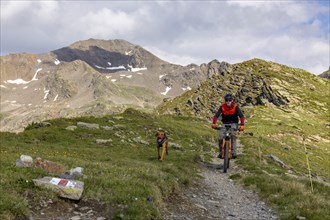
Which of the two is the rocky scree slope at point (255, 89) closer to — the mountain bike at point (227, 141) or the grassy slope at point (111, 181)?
the grassy slope at point (111, 181)

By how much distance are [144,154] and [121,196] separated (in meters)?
17.1

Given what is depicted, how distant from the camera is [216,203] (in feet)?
50.3

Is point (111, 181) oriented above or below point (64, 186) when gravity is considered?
below

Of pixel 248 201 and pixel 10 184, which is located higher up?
pixel 10 184

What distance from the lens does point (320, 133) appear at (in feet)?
216

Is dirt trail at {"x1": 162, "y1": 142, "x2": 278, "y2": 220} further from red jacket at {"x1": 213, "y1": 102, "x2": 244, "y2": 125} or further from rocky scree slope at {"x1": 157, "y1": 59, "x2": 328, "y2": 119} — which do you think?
rocky scree slope at {"x1": 157, "y1": 59, "x2": 328, "y2": 119}

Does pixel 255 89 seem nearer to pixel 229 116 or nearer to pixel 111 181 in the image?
pixel 229 116

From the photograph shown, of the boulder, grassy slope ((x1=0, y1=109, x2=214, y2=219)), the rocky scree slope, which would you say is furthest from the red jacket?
the rocky scree slope

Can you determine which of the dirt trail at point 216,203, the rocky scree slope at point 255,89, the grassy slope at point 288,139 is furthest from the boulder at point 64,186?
the rocky scree slope at point 255,89

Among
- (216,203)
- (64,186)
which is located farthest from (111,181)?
(216,203)

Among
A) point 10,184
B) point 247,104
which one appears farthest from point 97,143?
point 247,104

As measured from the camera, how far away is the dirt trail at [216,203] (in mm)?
12984

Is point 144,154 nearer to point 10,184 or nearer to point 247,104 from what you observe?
point 10,184

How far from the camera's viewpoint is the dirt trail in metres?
13.0
